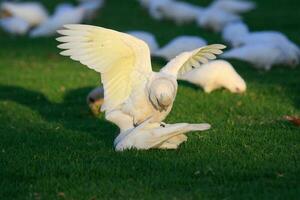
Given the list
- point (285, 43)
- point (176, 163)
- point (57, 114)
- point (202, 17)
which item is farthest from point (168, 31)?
point (176, 163)

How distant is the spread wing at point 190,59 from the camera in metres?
6.42

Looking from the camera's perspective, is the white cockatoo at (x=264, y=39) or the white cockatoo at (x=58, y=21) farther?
the white cockatoo at (x=58, y=21)

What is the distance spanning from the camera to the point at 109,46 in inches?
255

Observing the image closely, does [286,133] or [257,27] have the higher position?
[286,133]

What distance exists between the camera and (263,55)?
11.9 metres

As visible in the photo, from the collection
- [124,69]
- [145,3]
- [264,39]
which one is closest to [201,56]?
[124,69]

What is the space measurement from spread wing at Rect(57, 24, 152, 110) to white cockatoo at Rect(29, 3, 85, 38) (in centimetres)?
1114

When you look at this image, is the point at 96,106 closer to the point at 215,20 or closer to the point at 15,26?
the point at 215,20

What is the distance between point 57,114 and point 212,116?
1.87 metres

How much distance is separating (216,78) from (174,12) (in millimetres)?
9662

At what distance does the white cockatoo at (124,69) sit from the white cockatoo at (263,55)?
205 inches

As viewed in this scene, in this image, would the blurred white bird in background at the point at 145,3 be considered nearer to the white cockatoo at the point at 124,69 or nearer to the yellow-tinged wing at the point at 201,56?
the yellow-tinged wing at the point at 201,56

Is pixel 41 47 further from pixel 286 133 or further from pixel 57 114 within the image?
pixel 286 133

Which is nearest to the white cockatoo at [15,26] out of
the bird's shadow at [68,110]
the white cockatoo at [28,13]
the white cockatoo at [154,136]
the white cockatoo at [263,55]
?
the white cockatoo at [28,13]
